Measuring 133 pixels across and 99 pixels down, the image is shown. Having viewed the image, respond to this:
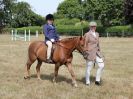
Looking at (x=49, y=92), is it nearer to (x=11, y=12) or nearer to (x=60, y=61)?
(x=60, y=61)

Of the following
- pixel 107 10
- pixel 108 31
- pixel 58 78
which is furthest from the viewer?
pixel 107 10

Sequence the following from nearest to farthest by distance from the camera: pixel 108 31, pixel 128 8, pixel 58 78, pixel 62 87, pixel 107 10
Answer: pixel 62 87 → pixel 58 78 → pixel 128 8 → pixel 108 31 → pixel 107 10

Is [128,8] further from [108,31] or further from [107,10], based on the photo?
[107,10]

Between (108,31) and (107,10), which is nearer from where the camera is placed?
(108,31)

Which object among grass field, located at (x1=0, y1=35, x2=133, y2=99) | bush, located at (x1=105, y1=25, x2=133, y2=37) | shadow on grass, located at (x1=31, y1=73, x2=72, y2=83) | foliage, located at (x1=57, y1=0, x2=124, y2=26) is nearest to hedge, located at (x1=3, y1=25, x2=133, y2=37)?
bush, located at (x1=105, y1=25, x2=133, y2=37)

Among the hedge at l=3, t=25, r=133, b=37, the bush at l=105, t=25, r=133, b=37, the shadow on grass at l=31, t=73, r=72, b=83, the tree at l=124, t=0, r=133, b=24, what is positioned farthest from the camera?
the hedge at l=3, t=25, r=133, b=37

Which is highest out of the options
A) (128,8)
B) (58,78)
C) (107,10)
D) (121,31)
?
(128,8)

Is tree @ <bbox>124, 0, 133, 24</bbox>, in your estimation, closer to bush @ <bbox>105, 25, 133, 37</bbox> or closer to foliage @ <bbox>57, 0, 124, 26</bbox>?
bush @ <bbox>105, 25, 133, 37</bbox>

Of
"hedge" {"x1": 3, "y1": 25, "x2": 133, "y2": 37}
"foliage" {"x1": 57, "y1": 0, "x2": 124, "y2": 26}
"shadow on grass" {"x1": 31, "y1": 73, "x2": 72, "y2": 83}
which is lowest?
"hedge" {"x1": 3, "y1": 25, "x2": 133, "y2": 37}

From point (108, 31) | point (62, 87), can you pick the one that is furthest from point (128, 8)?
point (62, 87)

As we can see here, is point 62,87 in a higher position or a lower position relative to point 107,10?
lower

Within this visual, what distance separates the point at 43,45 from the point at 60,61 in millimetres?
1144

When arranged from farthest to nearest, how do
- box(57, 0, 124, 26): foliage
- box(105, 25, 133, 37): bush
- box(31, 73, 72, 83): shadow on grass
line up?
1. box(57, 0, 124, 26): foliage
2. box(105, 25, 133, 37): bush
3. box(31, 73, 72, 83): shadow on grass

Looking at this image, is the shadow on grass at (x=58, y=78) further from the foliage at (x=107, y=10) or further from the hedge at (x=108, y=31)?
the foliage at (x=107, y=10)
